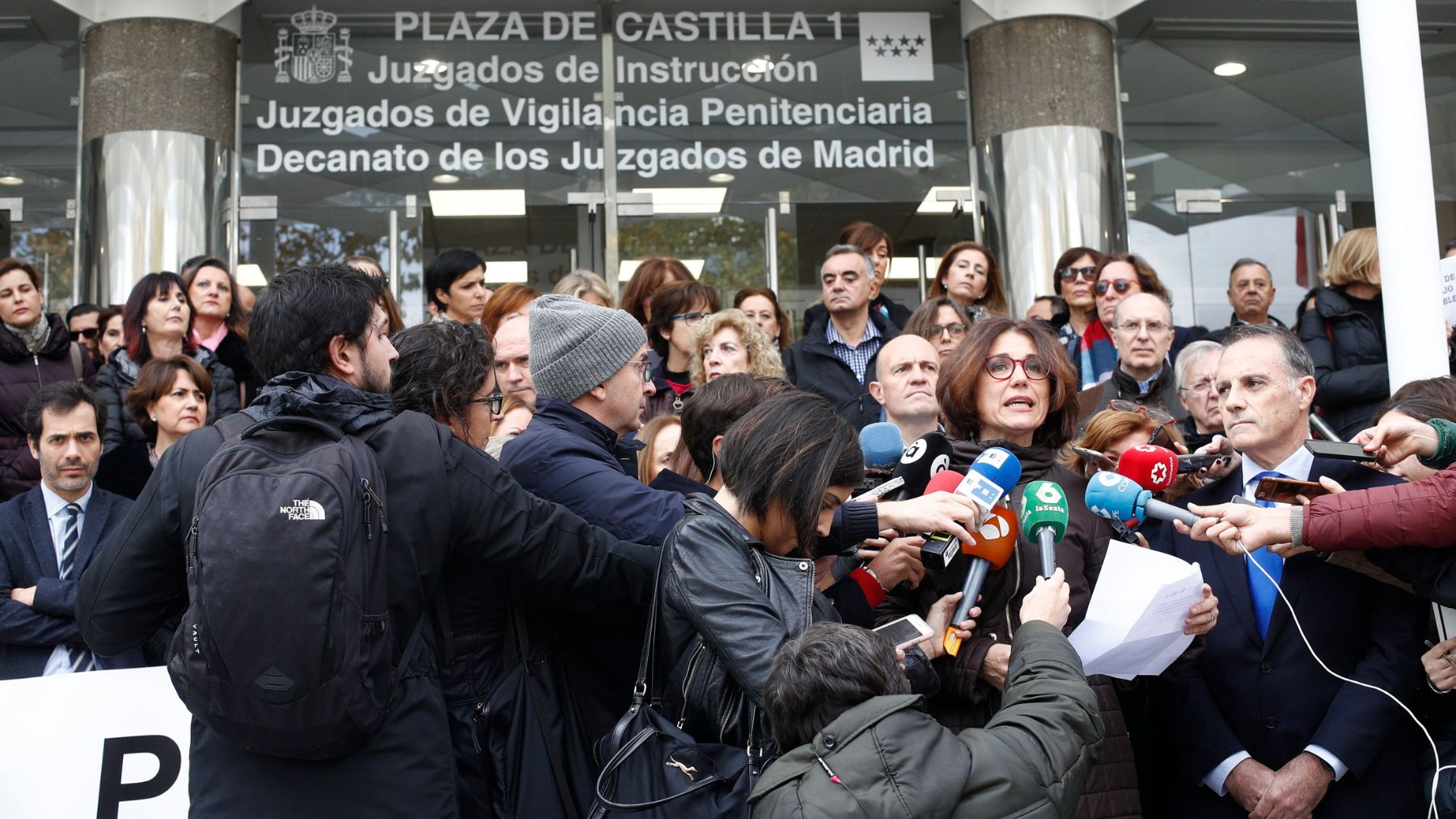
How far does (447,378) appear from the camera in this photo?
3559 millimetres

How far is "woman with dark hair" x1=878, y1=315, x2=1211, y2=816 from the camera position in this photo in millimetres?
3533

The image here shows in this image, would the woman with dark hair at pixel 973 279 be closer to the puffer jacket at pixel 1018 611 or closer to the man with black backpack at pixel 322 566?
the puffer jacket at pixel 1018 611

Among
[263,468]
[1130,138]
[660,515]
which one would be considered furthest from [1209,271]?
[263,468]

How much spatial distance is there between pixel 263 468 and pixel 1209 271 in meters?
9.83

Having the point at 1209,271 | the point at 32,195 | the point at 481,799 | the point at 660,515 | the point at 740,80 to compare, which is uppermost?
the point at 740,80

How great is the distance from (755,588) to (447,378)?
1124mm

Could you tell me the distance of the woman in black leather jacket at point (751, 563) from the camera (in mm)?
2832

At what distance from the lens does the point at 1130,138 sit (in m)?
11.1

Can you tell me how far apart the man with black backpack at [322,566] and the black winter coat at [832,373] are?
3388mm

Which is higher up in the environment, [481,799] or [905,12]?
[905,12]

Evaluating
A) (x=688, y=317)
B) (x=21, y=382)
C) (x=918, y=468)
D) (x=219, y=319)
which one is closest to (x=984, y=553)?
(x=918, y=468)

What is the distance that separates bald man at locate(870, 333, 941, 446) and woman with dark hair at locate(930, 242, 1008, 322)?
2400mm

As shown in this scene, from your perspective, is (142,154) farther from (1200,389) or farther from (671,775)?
(671,775)

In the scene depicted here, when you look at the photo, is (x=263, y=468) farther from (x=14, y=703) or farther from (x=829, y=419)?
(x=14, y=703)
